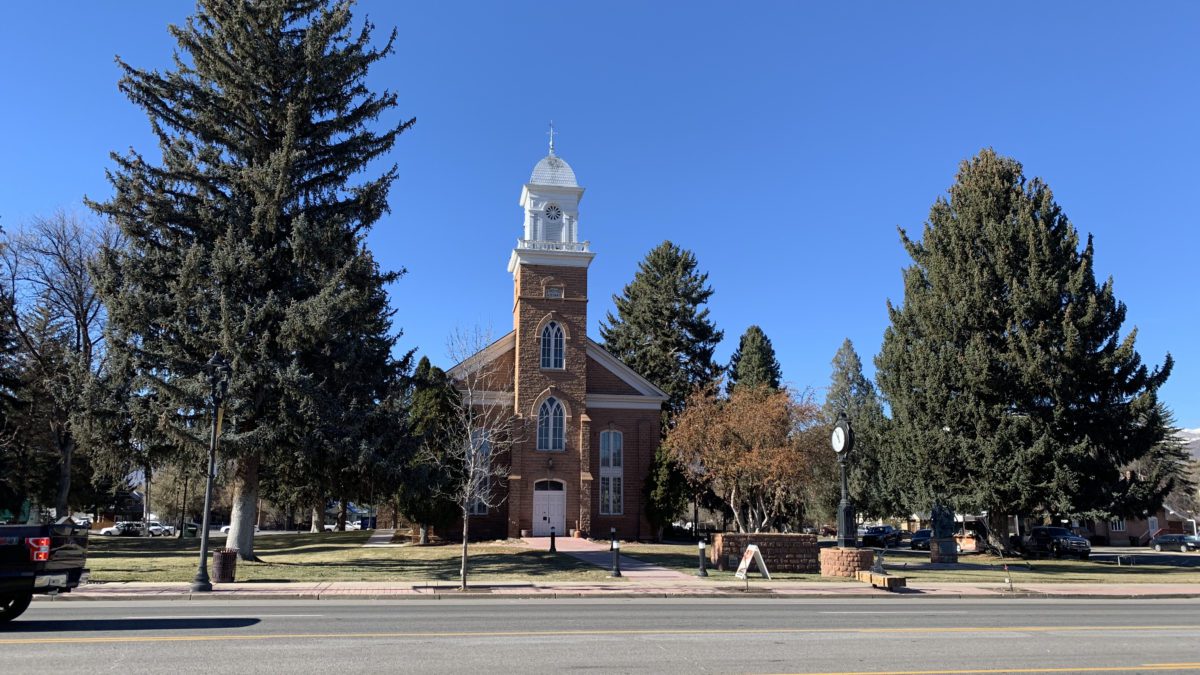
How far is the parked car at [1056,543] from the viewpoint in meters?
36.8

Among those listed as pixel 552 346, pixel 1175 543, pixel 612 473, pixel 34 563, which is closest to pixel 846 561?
pixel 34 563

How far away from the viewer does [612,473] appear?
41500 mm

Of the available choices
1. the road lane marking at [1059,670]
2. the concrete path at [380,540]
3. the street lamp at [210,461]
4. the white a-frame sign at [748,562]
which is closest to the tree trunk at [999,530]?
the white a-frame sign at [748,562]

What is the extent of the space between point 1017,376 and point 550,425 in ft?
68.1

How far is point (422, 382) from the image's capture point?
90.7 ft

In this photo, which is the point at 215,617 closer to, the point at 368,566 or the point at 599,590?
the point at 599,590

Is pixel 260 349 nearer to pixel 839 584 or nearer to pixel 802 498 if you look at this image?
pixel 839 584

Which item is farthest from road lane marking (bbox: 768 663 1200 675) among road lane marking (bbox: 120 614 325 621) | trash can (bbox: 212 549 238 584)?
trash can (bbox: 212 549 238 584)

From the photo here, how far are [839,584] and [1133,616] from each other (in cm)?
732

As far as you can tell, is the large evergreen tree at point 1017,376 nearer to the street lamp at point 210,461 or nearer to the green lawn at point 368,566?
the green lawn at point 368,566

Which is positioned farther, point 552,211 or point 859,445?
point 859,445

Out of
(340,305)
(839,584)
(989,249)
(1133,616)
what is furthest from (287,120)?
(989,249)

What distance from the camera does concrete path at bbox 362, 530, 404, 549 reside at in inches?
1374

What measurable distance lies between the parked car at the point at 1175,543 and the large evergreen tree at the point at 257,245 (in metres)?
55.1
